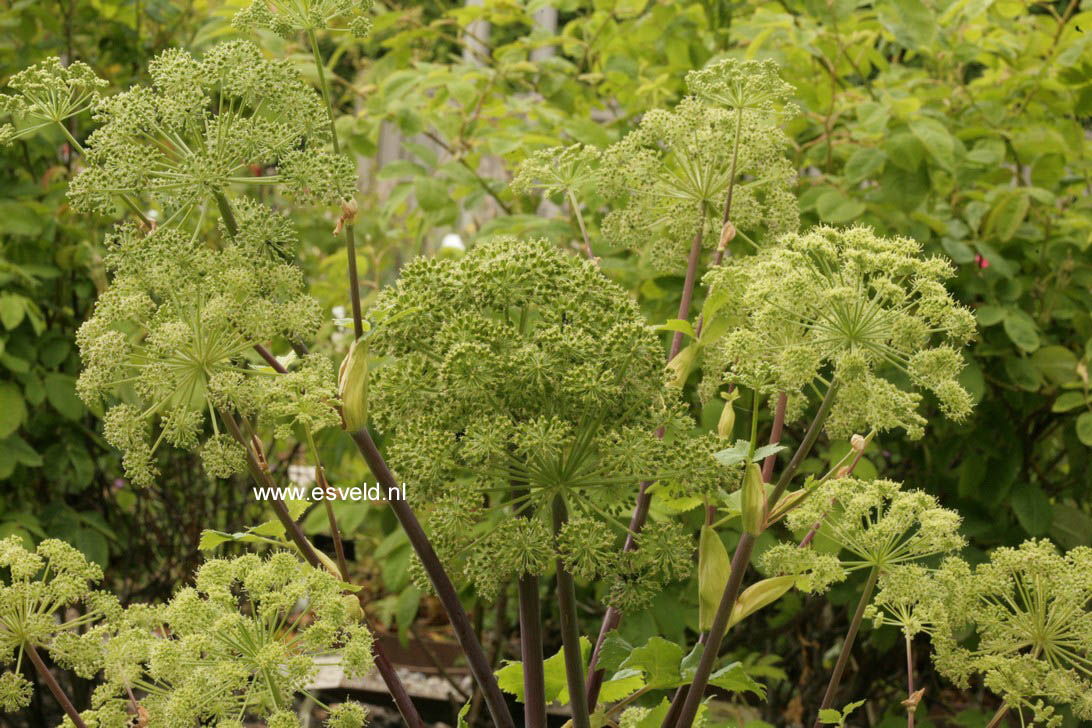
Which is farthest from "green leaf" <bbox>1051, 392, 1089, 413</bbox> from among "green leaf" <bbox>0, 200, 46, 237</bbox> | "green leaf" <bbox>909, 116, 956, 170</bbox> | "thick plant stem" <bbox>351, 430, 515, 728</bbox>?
"green leaf" <bbox>0, 200, 46, 237</bbox>

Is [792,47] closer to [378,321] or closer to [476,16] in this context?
[476,16]

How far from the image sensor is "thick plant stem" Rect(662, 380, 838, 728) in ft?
3.14

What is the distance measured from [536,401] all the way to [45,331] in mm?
2597

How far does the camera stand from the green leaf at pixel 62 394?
9.28 feet

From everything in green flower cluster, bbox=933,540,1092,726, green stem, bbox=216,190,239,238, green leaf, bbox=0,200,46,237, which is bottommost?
green flower cluster, bbox=933,540,1092,726

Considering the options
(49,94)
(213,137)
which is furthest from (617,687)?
(49,94)

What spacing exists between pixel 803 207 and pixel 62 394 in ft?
6.08

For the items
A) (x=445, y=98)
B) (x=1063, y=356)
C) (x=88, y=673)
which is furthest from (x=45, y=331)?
(x=1063, y=356)

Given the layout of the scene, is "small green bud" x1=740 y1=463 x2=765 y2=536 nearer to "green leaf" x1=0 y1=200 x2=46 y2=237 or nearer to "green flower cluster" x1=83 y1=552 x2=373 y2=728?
"green flower cluster" x1=83 y1=552 x2=373 y2=728

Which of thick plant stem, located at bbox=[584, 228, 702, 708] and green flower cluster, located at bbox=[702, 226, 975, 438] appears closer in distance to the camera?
green flower cluster, located at bbox=[702, 226, 975, 438]

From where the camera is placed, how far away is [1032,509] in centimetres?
235

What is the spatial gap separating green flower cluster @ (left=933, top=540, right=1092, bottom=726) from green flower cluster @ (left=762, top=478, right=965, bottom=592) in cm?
6

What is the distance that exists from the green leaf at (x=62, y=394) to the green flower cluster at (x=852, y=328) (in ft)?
7.48

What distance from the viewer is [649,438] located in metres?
0.88
